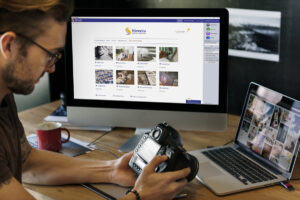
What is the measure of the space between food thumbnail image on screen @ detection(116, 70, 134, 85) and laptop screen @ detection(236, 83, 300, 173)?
0.43 meters

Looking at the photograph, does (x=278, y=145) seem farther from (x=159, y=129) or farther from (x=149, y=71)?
(x=149, y=71)

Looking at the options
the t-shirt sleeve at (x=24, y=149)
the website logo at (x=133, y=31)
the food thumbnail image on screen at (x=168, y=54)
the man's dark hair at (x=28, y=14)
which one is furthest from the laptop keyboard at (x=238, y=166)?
the man's dark hair at (x=28, y=14)

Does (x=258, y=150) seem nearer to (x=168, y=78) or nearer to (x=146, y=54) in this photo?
(x=168, y=78)

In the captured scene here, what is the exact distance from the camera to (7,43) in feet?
3.14

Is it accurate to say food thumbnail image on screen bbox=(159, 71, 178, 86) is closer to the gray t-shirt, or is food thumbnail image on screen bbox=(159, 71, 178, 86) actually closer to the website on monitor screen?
the website on monitor screen

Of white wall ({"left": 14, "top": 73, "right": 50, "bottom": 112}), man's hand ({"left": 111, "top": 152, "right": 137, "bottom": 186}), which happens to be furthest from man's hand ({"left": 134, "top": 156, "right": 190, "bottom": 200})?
white wall ({"left": 14, "top": 73, "right": 50, "bottom": 112})

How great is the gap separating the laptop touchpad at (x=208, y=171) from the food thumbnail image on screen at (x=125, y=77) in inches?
16.3

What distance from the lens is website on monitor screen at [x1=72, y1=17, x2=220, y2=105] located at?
57.1 inches

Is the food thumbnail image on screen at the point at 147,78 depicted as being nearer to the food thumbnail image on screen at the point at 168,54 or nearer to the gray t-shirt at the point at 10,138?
the food thumbnail image on screen at the point at 168,54

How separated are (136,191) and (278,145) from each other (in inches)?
19.4

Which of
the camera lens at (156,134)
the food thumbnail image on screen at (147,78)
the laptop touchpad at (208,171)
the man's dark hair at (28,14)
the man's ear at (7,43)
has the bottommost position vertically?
the laptop touchpad at (208,171)

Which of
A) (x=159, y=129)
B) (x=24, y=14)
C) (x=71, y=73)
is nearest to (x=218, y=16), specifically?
(x=159, y=129)

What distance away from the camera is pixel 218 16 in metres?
1.42

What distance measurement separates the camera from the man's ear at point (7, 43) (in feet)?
3.10
